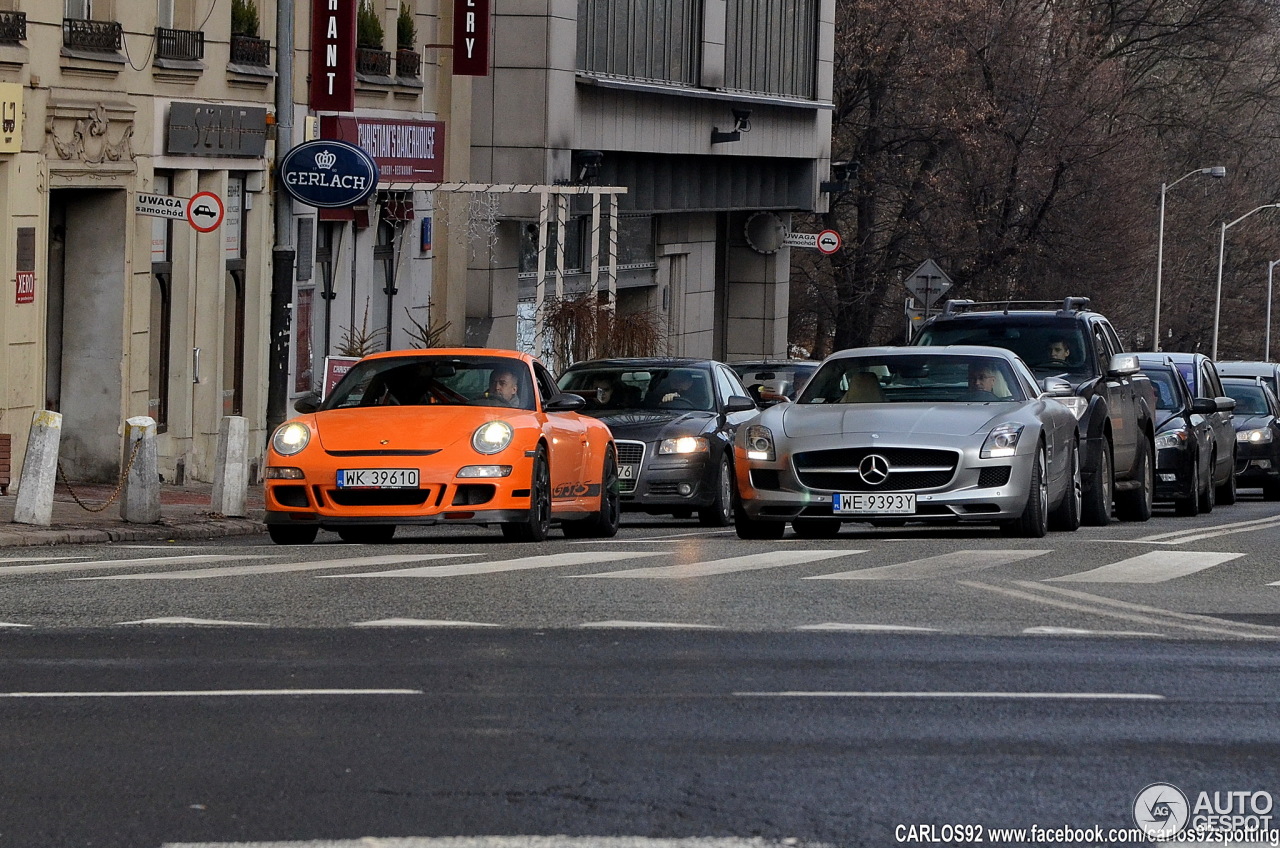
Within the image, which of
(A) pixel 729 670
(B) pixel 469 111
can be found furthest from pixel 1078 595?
(B) pixel 469 111

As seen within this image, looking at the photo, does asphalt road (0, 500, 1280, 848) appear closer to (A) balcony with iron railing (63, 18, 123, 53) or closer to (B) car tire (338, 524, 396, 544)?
(B) car tire (338, 524, 396, 544)

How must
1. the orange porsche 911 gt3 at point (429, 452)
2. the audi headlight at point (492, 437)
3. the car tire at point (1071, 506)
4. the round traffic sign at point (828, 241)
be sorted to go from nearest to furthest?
the orange porsche 911 gt3 at point (429, 452) < the audi headlight at point (492, 437) < the car tire at point (1071, 506) < the round traffic sign at point (828, 241)

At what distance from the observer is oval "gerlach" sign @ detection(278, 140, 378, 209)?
2477 centimetres

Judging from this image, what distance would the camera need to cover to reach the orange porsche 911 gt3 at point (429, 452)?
15.8 metres

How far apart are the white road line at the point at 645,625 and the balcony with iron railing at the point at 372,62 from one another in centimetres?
2276

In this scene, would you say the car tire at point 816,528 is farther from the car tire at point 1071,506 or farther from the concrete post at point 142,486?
the concrete post at point 142,486

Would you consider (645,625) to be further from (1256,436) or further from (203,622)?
(1256,436)

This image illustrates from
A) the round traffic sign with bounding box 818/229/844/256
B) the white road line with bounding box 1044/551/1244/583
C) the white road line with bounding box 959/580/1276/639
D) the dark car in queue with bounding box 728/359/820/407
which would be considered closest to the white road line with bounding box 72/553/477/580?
the white road line with bounding box 959/580/1276/639

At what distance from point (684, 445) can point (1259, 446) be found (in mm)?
14583

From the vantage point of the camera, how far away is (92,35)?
78.1 ft

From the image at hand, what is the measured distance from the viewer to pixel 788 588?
12.2 m

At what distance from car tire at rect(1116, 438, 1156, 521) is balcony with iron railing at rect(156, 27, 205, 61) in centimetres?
1107

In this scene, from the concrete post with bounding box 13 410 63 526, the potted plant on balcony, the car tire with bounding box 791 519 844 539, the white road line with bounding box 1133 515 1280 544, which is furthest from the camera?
the potted plant on balcony

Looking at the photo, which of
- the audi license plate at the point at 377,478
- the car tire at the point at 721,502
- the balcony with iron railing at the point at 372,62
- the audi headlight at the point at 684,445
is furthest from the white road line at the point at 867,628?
the balcony with iron railing at the point at 372,62
